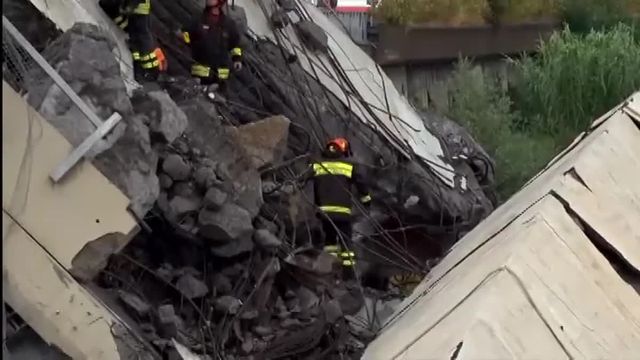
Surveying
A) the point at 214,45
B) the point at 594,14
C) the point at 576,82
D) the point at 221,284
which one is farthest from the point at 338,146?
the point at 594,14

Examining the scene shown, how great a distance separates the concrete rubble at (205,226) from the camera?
15.3 ft

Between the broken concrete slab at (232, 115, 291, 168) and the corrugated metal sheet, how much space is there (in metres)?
1.20

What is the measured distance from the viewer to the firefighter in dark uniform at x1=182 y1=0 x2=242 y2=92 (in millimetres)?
6859

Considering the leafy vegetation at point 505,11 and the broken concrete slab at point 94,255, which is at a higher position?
the broken concrete slab at point 94,255

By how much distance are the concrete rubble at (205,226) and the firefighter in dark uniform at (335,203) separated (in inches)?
3.9

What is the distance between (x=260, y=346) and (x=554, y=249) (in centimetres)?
152

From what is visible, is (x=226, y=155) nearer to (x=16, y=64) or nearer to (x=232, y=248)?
(x=232, y=248)

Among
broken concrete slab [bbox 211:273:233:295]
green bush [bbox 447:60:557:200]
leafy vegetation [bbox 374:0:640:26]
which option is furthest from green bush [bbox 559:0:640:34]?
broken concrete slab [bbox 211:273:233:295]

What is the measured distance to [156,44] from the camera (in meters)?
6.45

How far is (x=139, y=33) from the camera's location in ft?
20.6

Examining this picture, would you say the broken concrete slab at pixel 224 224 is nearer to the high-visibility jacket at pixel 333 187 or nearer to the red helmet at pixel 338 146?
the high-visibility jacket at pixel 333 187

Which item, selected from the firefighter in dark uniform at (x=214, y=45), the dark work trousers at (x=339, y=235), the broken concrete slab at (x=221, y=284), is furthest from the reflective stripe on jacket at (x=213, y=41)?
the broken concrete slab at (x=221, y=284)

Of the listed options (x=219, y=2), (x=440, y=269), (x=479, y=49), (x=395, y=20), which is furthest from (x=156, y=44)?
(x=479, y=49)

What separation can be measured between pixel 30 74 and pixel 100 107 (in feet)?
1.03
